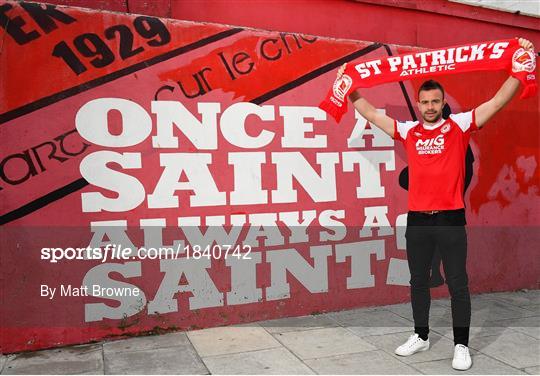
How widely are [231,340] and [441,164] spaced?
7.61 ft

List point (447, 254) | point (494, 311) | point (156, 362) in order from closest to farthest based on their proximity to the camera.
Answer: point (447, 254) < point (156, 362) < point (494, 311)

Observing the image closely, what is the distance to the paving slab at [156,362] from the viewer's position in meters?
3.56

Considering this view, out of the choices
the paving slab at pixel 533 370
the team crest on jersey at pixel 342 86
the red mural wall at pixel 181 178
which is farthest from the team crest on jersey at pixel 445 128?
the paving slab at pixel 533 370

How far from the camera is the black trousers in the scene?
3566 mm

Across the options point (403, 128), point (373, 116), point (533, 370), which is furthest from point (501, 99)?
point (533, 370)

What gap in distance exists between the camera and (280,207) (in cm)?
484

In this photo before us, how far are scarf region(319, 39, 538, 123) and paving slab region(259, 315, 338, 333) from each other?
201 cm

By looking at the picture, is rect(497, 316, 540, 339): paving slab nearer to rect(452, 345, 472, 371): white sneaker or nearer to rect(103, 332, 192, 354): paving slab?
rect(452, 345, 472, 371): white sneaker

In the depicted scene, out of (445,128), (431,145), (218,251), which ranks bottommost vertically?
(218,251)

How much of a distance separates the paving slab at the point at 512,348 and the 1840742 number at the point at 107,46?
12.7 ft

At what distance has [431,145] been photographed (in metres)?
3.69

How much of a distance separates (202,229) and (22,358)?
1812 millimetres

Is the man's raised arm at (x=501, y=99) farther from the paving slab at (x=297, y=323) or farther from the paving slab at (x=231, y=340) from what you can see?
the paving slab at (x=231, y=340)

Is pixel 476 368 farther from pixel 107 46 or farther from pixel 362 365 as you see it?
pixel 107 46
